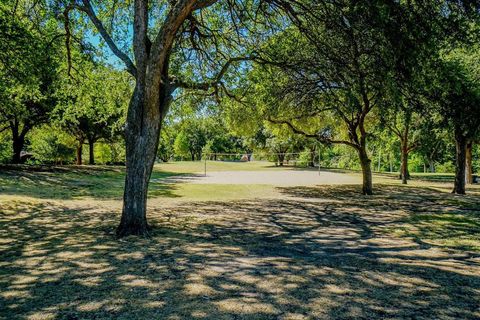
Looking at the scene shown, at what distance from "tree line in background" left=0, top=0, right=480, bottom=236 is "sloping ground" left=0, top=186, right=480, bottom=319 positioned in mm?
1807

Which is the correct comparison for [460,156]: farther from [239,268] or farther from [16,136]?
[16,136]

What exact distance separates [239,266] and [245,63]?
9515 mm

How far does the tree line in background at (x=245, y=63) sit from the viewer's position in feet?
23.7

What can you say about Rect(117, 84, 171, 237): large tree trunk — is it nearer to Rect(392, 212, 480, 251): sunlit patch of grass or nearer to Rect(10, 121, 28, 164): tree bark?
Rect(392, 212, 480, 251): sunlit patch of grass

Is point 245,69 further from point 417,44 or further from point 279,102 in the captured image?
point 417,44

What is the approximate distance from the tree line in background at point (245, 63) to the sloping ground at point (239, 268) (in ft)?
5.93

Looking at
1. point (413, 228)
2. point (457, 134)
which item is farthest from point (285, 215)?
point (457, 134)

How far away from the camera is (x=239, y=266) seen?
550 cm

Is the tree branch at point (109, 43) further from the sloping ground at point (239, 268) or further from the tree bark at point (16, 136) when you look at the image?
the tree bark at point (16, 136)

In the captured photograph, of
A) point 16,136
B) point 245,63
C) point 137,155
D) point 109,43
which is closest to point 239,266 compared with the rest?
point 137,155

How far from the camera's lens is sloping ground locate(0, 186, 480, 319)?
3.88 m

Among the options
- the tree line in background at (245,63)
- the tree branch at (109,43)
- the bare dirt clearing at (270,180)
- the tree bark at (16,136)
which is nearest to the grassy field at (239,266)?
the tree line in background at (245,63)

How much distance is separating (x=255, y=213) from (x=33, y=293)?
26.2 feet

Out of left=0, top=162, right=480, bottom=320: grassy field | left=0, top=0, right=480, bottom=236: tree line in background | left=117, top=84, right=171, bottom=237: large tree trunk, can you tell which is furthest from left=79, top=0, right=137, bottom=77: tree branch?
left=0, top=162, right=480, bottom=320: grassy field
